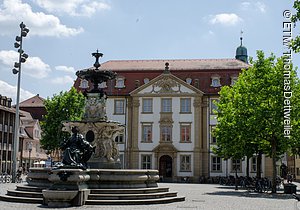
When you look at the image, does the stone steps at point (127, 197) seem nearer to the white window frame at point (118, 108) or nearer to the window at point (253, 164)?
the window at point (253, 164)

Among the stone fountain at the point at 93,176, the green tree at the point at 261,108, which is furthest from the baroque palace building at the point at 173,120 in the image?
the stone fountain at the point at 93,176

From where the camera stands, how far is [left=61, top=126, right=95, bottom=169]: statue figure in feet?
59.1

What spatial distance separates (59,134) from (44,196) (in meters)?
30.4

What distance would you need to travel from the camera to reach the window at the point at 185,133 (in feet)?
173

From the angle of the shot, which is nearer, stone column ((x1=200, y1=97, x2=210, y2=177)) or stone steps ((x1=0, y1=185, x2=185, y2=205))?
stone steps ((x1=0, y1=185, x2=185, y2=205))

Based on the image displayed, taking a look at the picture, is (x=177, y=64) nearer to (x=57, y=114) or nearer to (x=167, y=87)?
(x=167, y=87)

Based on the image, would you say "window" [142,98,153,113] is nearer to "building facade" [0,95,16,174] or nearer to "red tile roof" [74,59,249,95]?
"red tile roof" [74,59,249,95]

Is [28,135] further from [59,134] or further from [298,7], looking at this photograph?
[298,7]

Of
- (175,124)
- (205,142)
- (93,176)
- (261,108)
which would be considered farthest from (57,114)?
(93,176)

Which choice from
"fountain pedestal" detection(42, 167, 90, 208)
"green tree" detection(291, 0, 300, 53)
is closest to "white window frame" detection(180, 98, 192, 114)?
"fountain pedestal" detection(42, 167, 90, 208)

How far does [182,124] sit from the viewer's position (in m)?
53.0

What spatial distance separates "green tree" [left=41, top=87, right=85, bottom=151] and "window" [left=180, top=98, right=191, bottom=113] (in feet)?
37.9

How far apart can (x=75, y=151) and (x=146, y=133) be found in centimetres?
3547

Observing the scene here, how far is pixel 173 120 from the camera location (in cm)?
5309
